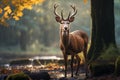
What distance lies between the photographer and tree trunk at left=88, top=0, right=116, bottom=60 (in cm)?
1697

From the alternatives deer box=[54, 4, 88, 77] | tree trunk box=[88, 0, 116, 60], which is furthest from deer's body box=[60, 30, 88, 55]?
tree trunk box=[88, 0, 116, 60]

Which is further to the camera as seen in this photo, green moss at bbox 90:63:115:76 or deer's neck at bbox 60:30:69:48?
deer's neck at bbox 60:30:69:48

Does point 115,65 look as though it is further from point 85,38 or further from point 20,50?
point 20,50

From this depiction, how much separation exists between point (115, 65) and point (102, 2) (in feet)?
17.6

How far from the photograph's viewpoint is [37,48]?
58625mm

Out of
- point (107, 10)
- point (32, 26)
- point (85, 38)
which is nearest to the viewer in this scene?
point (85, 38)

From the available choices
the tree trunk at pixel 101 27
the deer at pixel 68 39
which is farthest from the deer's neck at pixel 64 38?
the tree trunk at pixel 101 27

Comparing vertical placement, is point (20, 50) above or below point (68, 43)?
below

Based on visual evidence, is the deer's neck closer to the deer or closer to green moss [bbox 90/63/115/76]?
the deer

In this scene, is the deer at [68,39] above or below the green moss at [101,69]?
above

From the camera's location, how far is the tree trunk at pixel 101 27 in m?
17.0

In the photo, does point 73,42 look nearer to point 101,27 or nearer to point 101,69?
point 101,69

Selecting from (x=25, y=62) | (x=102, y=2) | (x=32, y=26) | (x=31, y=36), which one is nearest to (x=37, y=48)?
(x=31, y=36)

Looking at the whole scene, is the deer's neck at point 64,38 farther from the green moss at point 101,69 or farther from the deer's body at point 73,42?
the green moss at point 101,69
